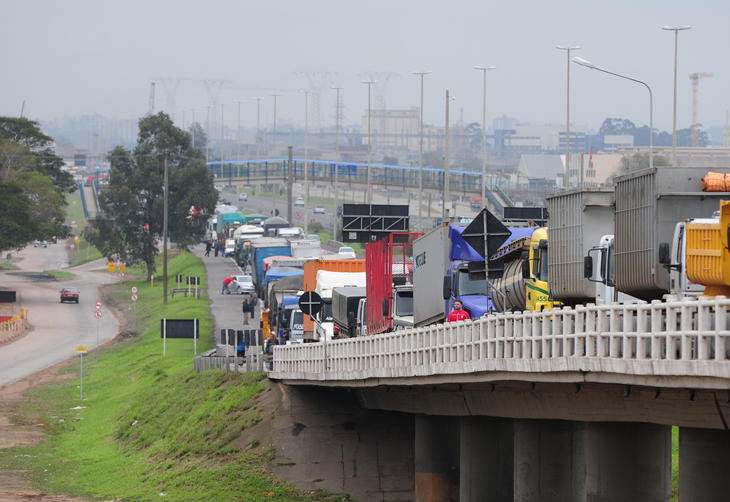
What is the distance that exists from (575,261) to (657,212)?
5394 millimetres

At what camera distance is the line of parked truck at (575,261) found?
22172 millimetres

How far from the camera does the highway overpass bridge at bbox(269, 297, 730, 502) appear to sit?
19828 millimetres

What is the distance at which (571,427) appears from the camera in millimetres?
28141

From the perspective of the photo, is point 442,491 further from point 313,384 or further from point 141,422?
point 141,422

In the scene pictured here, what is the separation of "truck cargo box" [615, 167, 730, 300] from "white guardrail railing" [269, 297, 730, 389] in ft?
5.98

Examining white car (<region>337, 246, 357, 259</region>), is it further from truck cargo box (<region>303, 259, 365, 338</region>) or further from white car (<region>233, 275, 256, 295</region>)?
truck cargo box (<region>303, 259, 365, 338</region>)

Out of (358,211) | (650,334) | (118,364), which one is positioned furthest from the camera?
(118,364)

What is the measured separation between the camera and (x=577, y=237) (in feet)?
96.8

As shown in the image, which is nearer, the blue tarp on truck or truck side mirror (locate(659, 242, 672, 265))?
truck side mirror (locate(659, 242, 672, 265))

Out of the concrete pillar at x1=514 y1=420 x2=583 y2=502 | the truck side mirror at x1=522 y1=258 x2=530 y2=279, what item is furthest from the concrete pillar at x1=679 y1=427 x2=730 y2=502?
the truck side mirror at x1=522 y1=258 x2=530 y2=279

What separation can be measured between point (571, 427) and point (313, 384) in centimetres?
1194

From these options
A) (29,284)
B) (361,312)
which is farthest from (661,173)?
(29,284)

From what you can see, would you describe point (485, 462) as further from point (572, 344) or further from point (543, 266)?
point (572, 344)

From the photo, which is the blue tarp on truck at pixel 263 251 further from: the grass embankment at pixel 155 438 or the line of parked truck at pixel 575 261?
the line of parked truck at pixel 575 261
